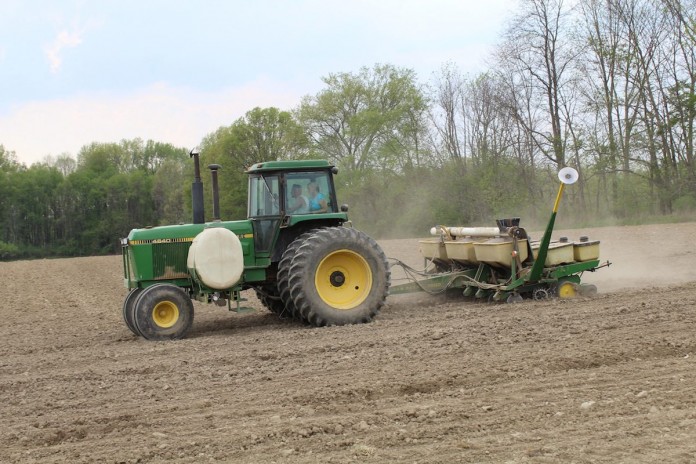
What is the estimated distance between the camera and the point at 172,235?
984 cm

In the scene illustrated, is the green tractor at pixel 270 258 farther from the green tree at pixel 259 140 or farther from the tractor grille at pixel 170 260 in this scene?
Result: the green tree at pixel 259 140

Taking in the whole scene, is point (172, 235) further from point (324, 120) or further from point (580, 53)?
point (324, 120)

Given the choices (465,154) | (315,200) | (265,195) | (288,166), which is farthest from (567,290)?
(465,154)

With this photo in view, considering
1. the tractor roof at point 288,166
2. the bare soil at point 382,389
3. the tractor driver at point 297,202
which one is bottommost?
the bare soil at point 382,389

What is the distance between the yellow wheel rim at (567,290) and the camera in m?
10.6

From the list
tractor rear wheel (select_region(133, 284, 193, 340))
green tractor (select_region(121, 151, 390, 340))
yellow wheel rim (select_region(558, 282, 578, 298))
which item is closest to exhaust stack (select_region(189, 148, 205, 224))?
green tractor (select_region(121, 151, 390, 340))

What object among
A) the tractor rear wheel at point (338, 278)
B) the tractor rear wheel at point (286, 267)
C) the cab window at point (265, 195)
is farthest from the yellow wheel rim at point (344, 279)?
the cab window at point (265, 195)

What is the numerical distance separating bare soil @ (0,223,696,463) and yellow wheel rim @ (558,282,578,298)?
0.40m

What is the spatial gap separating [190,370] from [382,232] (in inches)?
1201

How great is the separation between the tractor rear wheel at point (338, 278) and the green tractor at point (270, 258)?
0.01m

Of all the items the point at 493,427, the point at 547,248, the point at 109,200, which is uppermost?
the point at 109,200

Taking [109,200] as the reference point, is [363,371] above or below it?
below

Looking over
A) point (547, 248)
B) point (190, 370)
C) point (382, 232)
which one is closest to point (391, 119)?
point (382, 232)

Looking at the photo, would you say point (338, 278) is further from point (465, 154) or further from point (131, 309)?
point (465, 154)
